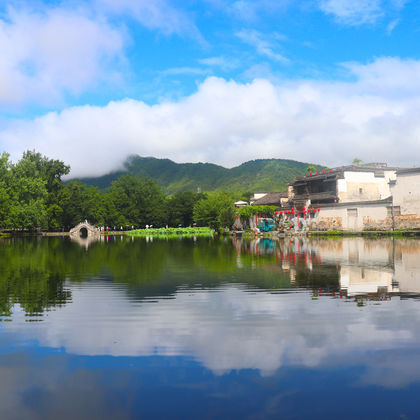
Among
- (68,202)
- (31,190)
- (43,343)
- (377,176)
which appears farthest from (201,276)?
(68,202)

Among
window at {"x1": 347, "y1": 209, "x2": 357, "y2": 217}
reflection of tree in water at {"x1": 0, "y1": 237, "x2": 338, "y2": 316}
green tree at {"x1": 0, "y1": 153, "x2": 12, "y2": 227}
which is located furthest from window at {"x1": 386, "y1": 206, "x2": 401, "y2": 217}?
green tree at {"x1": 0, "y1": 153, "x2": 12, "y2": 227}

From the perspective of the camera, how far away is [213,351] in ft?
22.2

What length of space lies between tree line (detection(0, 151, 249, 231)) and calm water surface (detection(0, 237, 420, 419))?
196 ft

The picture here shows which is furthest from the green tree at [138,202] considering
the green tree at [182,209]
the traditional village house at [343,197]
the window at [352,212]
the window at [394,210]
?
the window at [394,210]

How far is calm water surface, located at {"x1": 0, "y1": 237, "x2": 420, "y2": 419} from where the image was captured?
16.1 ft

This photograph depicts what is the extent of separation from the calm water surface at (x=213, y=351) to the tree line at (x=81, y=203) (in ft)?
196

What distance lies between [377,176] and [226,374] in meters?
64.5

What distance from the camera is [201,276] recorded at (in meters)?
16.2

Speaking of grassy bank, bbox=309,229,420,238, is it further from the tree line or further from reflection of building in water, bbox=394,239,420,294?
reflection of building in water, bbox=394,239,420,294

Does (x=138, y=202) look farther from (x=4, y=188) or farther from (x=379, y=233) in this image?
(x=379, y=233)

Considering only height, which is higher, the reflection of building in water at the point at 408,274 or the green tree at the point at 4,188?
the green tree at the point at 4,188

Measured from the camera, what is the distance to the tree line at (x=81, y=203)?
237 feet

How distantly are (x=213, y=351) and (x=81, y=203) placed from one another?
324ft

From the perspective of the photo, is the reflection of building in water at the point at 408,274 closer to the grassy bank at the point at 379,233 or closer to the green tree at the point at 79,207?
the grassy bank at the point at 379,233
